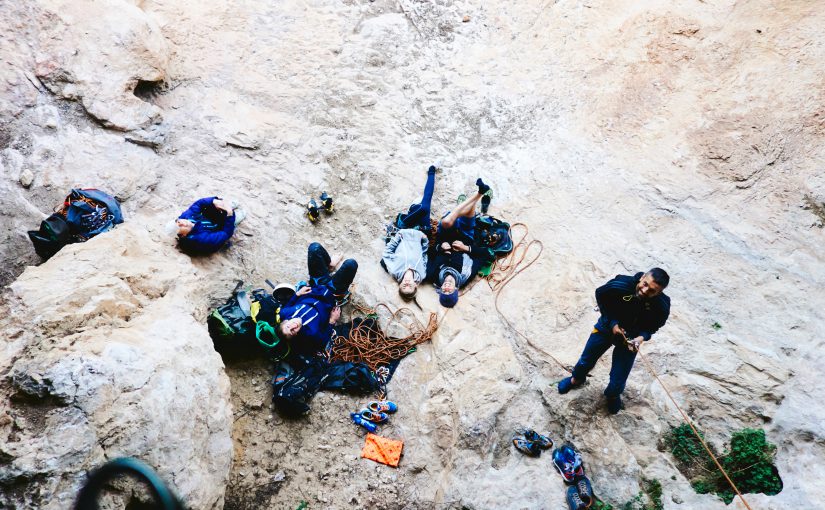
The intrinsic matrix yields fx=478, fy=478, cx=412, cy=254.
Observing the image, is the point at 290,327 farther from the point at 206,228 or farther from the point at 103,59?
the point at 103,59

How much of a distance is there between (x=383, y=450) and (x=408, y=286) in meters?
1.73

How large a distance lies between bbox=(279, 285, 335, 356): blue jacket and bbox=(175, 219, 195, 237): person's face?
1.22 meters

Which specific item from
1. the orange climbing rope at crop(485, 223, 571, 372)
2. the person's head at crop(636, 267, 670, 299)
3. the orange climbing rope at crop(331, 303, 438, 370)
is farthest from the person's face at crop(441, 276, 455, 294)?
the person's head at crop(636, 267, 670, 299)

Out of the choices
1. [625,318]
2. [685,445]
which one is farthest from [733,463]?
[625,318]

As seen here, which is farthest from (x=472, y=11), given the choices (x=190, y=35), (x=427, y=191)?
(x=190, y=35)

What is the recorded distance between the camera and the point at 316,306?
4.92m

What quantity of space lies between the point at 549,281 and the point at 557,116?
8.36 ft

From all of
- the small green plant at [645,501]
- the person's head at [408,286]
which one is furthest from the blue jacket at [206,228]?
the small green plant at [645,501]

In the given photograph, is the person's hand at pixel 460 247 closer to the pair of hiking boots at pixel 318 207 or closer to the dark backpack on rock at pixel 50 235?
the pair of hiking boots at pixel 318 207

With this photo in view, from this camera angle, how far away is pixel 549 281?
208 inches

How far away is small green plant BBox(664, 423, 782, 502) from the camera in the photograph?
376cm

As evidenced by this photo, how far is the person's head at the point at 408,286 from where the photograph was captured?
526 centimetres

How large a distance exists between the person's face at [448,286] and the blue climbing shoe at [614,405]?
189 cm

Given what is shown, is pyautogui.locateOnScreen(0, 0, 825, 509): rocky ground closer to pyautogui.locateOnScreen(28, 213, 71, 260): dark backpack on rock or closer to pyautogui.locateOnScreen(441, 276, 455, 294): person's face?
pyautogui.locateOnScreen(441, 276, 455, 294): person's face
